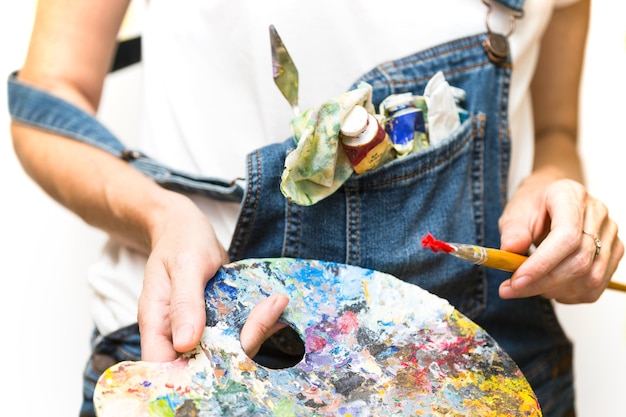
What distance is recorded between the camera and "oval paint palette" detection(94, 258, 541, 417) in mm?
512

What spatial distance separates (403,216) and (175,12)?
34cm

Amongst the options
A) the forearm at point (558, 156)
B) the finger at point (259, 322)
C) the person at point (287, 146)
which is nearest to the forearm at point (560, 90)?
the forearm at point (558, 156)

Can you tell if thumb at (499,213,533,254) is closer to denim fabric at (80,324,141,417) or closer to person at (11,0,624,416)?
person at (11,0,624,416)

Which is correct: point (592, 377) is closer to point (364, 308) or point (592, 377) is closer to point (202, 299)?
point (364, 308)

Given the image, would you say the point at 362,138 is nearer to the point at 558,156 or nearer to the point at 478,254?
the point at 478,254

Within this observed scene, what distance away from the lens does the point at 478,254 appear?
1.89ft

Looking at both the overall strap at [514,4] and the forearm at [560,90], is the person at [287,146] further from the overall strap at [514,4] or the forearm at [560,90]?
the forearm at [560,90]

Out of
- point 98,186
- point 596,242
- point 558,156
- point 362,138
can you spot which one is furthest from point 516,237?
point 98,186

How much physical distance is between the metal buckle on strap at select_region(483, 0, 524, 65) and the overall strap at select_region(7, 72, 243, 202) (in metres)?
0.36

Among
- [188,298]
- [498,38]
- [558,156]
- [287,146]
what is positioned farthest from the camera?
[558,156]

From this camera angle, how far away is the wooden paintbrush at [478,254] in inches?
21.9

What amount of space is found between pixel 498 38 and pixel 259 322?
1.41 feet

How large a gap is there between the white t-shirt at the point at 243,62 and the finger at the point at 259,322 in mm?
183

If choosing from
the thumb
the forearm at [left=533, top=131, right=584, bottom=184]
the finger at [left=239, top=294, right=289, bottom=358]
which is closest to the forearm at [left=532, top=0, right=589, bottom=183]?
the forearm at [left=533, top=131, right=584, bottom=184]
